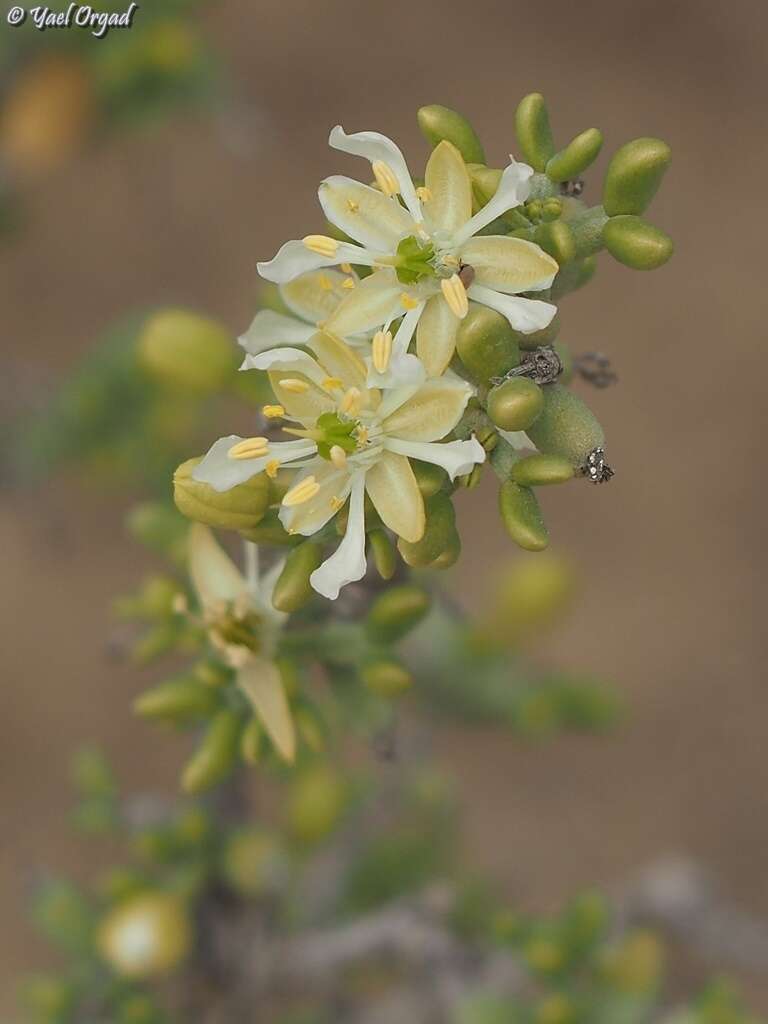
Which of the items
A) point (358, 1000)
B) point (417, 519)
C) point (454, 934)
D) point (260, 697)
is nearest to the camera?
point (417, 519)

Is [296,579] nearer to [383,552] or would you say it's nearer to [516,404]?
[383,552]

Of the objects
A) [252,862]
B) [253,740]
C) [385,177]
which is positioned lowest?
[252,862]

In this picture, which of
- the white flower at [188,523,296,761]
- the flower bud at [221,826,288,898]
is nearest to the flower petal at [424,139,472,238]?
the white flower at [188,523,296,761]

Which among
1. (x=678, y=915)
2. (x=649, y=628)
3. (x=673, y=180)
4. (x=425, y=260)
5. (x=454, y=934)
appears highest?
(x=425, y=260)

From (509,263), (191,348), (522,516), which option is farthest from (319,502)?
(191,348)

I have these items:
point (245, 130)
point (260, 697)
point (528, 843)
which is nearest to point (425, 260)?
point (260, 697)

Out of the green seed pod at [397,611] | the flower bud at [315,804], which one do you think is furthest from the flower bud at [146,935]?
the green seed pod at [397,611]

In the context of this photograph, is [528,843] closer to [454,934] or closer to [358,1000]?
[358,1000]
